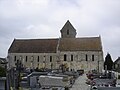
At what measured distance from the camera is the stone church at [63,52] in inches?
2847

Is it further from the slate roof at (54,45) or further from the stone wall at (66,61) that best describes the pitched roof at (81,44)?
the stone wall at (66,61)

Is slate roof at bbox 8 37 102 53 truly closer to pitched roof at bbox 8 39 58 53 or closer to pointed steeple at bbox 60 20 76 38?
pitched roof at bbox 8 39 58 53

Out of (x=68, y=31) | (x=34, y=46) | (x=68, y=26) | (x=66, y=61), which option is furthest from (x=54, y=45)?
(x=68, y=26)

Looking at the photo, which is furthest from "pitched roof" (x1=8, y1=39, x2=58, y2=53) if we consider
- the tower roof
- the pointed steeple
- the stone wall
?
the tower roof

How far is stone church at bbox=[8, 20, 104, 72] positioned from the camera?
72312 mm

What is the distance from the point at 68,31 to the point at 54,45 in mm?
6010

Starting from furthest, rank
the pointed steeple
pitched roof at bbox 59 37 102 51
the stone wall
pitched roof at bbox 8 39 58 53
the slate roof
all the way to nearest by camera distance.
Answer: the pointed steeple, pitched roof at bbox 8 39 58 53, the slate roof, pitched roof at bbox 59 37 102 51, the stone wall

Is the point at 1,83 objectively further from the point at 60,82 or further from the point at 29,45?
the point at 29,45

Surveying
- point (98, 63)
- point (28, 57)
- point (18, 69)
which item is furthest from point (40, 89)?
point (28, 57)

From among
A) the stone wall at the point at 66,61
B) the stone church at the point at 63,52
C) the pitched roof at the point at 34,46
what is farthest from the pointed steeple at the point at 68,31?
the stone wall at the point at 66,61

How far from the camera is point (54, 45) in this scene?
246 feet

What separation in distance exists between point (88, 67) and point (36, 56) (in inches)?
519

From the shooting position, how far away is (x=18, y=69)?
18781 millimetres

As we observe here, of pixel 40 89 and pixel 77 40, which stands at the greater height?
pixel 77 40
